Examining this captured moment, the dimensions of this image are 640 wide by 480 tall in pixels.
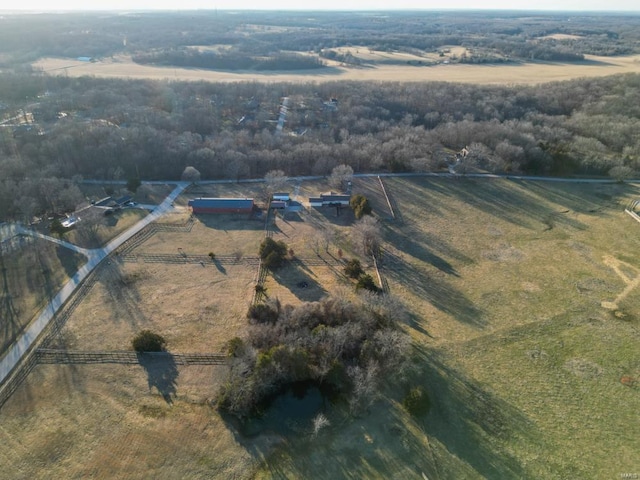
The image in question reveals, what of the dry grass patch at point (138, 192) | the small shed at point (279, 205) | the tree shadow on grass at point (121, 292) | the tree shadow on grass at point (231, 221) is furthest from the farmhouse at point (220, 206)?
the tree shadow on grass at point (121, 292)

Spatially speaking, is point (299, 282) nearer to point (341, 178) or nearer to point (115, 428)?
point (115, 428)

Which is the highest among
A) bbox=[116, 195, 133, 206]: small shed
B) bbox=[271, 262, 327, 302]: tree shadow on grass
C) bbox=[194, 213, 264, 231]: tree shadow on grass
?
bbox=[116, 195, 133, 206]: small shed

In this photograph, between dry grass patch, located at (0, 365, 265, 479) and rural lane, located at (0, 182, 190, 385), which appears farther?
rural lane, located at (0, 182, 190, 385)

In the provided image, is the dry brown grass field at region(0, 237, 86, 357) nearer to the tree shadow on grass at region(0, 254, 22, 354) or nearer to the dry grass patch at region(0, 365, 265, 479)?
the tree shadow on grass at region(0, 254, 22, 354)

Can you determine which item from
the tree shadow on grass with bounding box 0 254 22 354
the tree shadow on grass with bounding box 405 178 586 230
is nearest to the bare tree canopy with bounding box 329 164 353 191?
the tree shadow on grass with bounding box 405 178 586 230

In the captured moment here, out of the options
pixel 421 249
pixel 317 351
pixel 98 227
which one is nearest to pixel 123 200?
pixel 98 227

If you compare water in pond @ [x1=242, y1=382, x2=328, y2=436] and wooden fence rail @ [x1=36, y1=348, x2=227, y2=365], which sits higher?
wooden fence rail @ [x1=36, y1=348, x2=227, y2=365]

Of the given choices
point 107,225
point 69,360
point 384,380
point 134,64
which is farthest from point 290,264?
point 134,64
